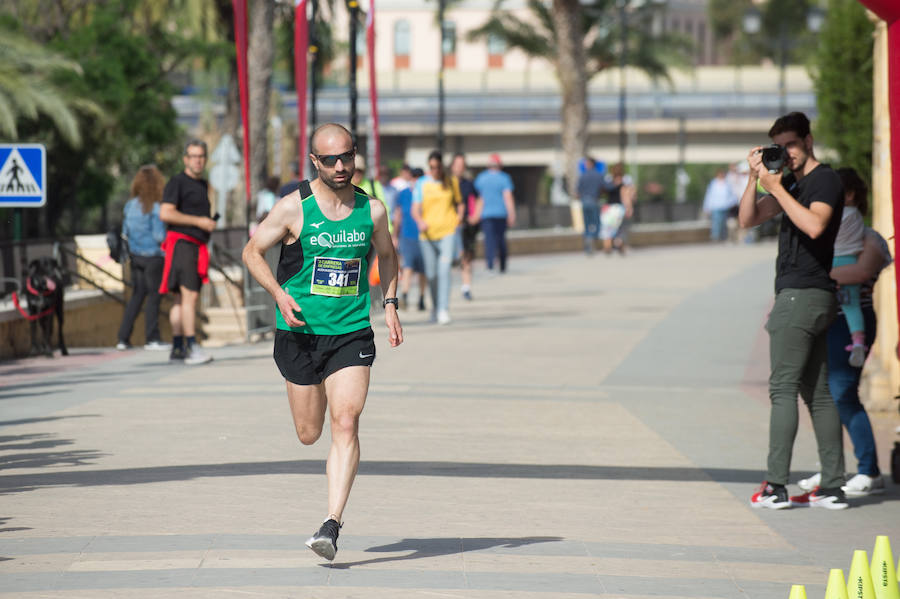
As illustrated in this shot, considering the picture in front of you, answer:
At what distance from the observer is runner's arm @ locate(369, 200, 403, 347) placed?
6.95 meters

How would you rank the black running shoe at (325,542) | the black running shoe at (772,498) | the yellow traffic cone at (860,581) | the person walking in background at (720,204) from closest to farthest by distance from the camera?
the yellow traffic cone at (860,581), the black running shoe at (325,542), the black running shoe at (772,498), the person walking in background at (720,204)

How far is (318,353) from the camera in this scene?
22.3 ft

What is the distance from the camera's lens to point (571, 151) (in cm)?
4653

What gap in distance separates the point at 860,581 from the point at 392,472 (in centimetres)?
386

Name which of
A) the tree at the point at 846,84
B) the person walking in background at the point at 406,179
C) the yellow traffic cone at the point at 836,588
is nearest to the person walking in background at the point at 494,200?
the person walking in background at the point at 406,179

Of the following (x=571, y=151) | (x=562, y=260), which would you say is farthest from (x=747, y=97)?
(x=562, y=260)

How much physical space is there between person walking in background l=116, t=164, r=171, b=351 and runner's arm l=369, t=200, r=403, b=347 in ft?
29.0

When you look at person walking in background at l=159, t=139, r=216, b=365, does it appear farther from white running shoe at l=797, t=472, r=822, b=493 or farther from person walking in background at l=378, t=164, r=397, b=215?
white running shoe at l=797, t=472, r=822, b=493

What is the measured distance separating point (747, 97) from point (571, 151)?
2516 cm

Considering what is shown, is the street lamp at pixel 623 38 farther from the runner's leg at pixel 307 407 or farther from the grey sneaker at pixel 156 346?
the runner's leg at pixel 307 407

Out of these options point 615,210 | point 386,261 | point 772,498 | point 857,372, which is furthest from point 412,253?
point 615,210

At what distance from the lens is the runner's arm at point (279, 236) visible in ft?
22.1

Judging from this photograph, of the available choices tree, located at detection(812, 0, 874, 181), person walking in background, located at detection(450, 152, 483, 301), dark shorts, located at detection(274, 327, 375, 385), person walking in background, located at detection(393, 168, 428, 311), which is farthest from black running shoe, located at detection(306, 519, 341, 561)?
person walking in background, located at detection(450, 152, 483, 301)

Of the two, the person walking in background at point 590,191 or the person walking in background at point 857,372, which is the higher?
the person walking in background at point 590,191
